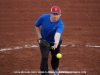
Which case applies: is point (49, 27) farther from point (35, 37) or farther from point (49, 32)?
point (35, 37)

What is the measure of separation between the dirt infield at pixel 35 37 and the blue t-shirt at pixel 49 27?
152 cm

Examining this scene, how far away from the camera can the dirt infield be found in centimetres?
785

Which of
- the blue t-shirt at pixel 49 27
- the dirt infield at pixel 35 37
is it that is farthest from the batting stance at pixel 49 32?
the dirt infield at pixel 35 37

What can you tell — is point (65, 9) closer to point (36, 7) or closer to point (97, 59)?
point (36, 7)

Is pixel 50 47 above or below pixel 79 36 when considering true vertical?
above

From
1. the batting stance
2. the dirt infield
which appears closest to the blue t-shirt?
the batting stance

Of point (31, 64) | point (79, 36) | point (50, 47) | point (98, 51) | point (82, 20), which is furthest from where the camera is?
point (82, 20)

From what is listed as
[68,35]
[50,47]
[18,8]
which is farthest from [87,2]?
[50,47]

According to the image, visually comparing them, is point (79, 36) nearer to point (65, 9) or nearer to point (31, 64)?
point (31, 64)

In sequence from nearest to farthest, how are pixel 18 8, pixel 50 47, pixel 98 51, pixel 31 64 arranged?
1. pixel 50 47
2. pixel 31 64
3. pixel 98 51
4. pixel 18 8

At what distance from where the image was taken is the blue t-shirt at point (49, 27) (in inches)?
240

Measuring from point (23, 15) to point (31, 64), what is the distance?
550 centimetres

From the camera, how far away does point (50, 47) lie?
625 cm

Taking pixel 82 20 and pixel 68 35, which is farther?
pixel 82 20
